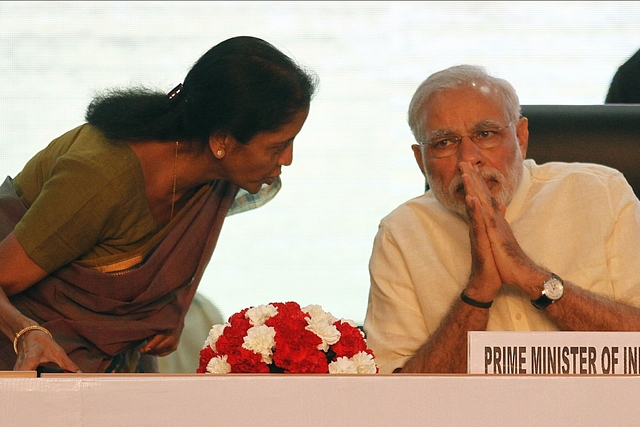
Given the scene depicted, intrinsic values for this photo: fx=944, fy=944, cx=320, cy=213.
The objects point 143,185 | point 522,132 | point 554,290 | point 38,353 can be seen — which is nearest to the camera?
point 38,353

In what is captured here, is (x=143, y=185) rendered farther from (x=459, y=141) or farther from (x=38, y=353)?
(x=459, y=141)

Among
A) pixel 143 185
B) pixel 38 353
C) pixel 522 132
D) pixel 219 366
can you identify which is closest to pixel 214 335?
pixel 219 366

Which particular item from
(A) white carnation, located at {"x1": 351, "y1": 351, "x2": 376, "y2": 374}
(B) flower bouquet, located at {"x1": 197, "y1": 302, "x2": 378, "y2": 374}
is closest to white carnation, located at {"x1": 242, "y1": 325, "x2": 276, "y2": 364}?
(B) flower bouquet, located at {"x1": 197, "y1": 302, "x2": 378, "y2": 374}

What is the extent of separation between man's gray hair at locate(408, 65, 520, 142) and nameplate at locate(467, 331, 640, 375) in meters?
0.92

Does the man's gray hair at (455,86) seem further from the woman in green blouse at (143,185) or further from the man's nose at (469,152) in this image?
the woman in green blouse at (143,185)

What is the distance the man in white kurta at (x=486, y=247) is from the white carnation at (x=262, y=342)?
20.9 inches

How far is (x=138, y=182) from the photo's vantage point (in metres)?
1.97

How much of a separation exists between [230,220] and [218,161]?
975mm

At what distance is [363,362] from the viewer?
1.49 metres

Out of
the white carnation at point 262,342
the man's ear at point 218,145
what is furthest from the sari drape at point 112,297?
the white carnation at point 262,342

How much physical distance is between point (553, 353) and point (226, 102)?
103cm

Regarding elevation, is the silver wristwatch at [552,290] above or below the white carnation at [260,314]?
below

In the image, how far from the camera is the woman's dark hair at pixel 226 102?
6.53 feet

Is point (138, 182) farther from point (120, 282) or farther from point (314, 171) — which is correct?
point (314, 171)
